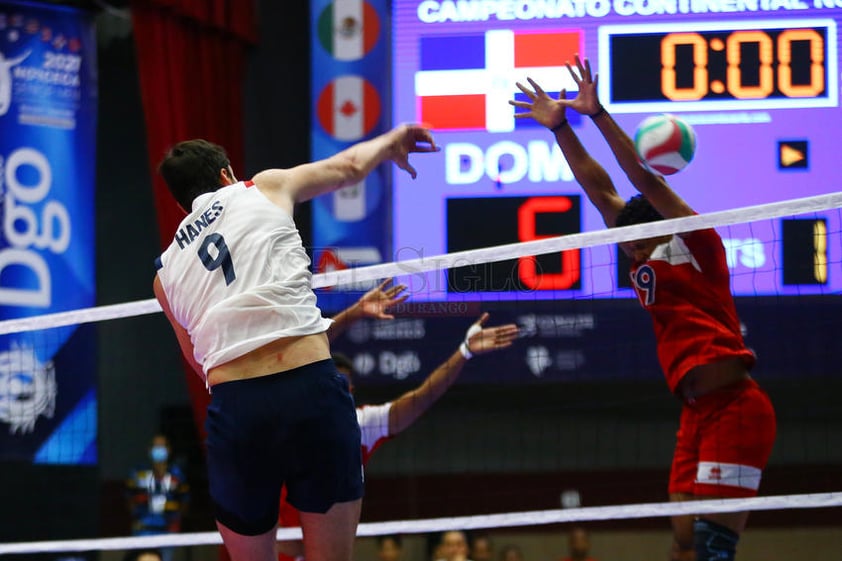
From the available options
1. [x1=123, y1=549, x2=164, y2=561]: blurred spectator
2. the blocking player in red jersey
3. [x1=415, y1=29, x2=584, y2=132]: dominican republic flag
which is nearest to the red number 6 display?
[x1=415, y1=29, x2=584, y2=132]: dominican republic flag

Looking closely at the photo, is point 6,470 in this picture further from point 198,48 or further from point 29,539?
point 198,48

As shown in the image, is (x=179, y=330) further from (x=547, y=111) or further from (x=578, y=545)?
(x=578, y=545)

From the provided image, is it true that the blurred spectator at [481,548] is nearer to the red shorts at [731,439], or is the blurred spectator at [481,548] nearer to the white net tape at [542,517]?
the white net tape at [542,517]

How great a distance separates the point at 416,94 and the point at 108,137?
2790 mm

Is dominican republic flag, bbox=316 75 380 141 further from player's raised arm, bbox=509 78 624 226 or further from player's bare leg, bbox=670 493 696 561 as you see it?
player's bare leg, bbox=670 493 696 561

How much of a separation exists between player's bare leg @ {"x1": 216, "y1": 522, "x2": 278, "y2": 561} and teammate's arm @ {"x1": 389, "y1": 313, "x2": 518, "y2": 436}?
2.29m

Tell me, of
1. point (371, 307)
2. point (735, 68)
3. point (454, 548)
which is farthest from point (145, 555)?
point (735, 68)

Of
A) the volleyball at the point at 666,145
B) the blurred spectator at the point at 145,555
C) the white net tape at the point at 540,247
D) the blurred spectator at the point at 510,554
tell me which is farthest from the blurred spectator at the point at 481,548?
the volleyball at the point at 666,145

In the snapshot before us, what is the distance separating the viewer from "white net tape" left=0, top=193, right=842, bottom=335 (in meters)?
4.78

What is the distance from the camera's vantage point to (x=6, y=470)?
26.3 feet

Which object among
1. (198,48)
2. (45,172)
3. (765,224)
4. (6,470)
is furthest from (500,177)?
(6,470)

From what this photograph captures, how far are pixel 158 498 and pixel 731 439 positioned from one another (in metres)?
4.62

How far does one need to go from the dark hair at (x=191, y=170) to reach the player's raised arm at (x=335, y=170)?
0.13 metres

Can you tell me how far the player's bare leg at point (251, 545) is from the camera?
3.24 metres
